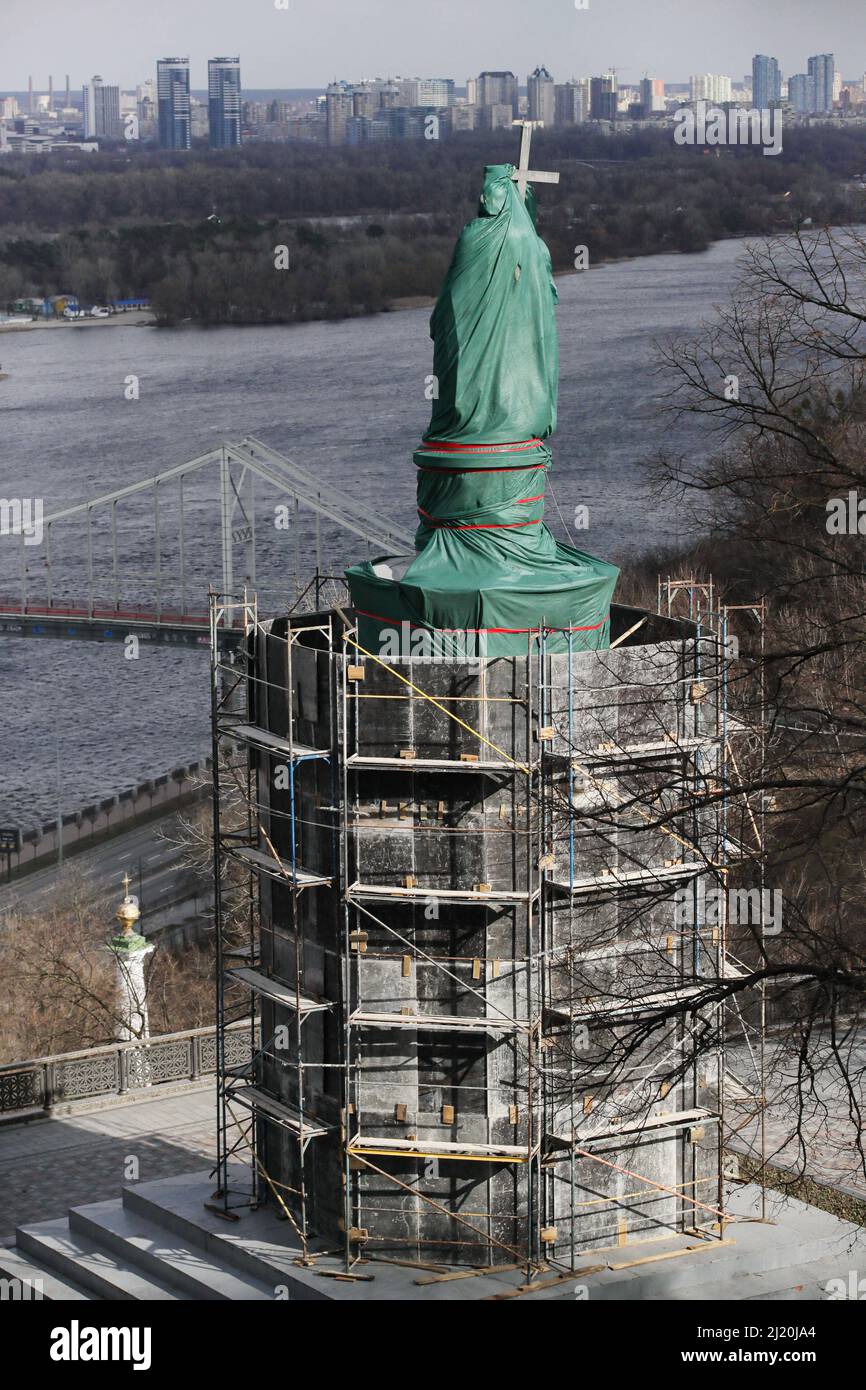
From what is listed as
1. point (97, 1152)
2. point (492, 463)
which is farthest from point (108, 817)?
point (492, 463)

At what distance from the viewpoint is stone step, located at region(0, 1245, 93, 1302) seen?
77.2 feet

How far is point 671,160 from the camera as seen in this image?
12056cm

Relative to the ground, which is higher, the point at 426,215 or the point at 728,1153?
the point at 426,215

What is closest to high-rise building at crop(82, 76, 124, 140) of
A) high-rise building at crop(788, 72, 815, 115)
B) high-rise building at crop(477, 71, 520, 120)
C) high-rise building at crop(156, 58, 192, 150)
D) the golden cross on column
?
high-rise building at crop(156, 58, 192, 150)

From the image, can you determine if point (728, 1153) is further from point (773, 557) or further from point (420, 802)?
point (773, 557)

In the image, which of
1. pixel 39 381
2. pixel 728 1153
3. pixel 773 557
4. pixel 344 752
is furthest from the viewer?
pixel 39 381

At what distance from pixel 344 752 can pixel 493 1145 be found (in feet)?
12.5

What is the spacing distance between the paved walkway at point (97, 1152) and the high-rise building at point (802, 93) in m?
88.7

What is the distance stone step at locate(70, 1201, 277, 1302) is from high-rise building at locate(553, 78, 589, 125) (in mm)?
106412

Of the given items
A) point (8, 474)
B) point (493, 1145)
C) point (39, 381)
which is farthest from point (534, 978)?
point (39, 381)

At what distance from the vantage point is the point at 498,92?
135 m

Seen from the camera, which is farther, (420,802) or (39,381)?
(39,381)

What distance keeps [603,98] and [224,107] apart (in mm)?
43323

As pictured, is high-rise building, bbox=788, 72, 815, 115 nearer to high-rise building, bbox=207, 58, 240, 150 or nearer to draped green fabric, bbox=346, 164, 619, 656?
high-rise building, bbox=207, 58, 240, 150
